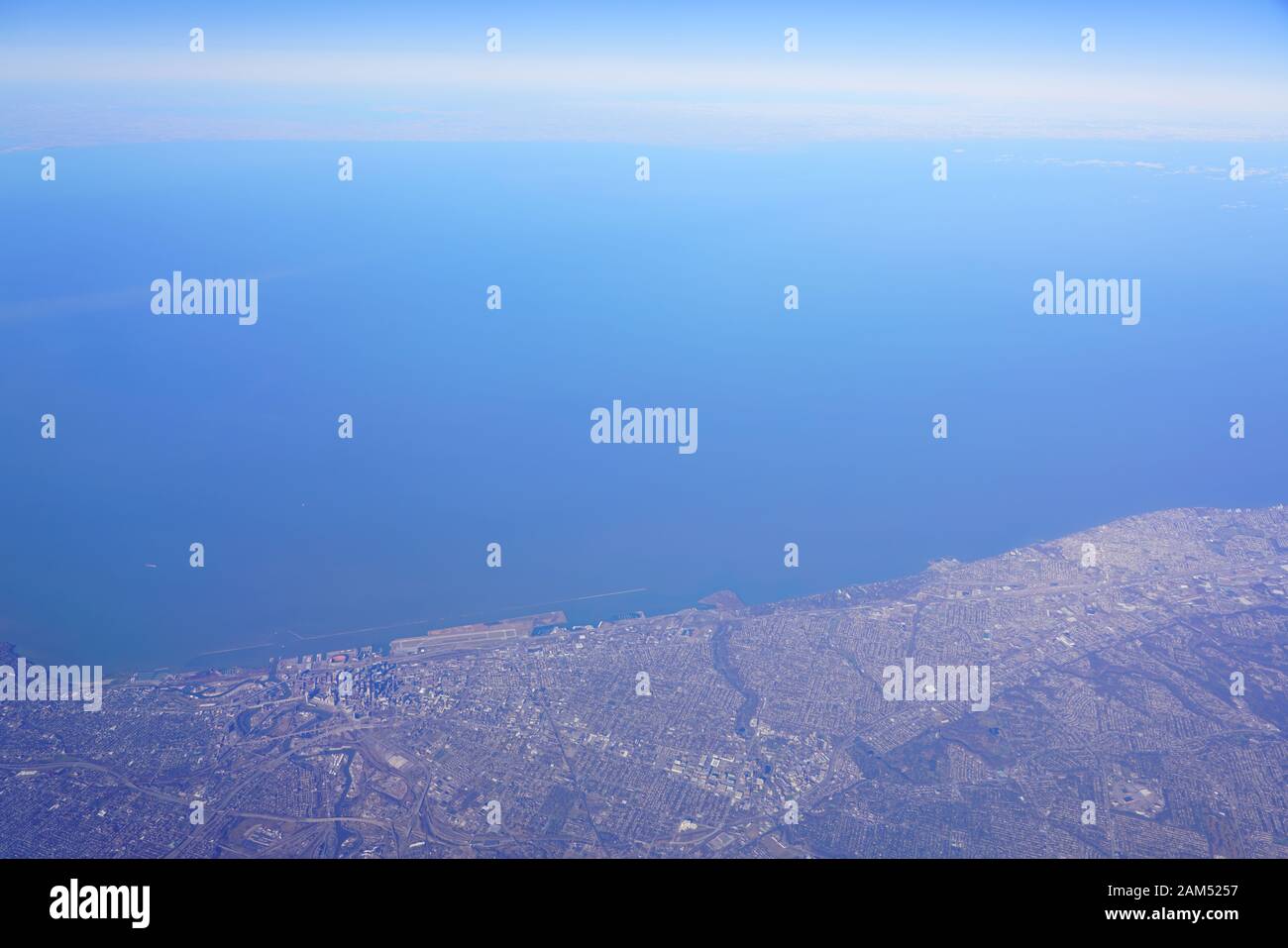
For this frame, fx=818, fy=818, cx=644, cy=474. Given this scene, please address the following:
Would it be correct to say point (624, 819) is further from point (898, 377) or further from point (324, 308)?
point (324, 308)

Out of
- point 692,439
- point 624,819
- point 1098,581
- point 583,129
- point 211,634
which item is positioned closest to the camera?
point 624,819

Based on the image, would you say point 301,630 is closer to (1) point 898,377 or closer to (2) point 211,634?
(2) point 211,634

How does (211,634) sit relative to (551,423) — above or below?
below

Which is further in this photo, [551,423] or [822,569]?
[551,423]
